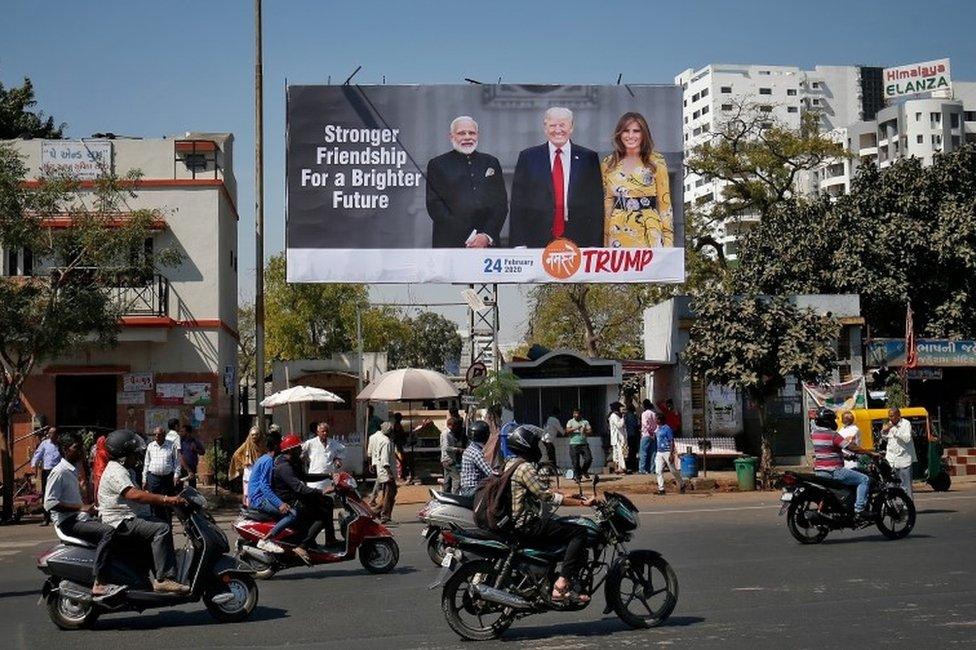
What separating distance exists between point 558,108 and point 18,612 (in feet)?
66.0

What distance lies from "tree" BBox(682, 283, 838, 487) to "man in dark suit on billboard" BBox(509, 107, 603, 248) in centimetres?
435

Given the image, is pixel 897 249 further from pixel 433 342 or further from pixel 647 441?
pixel 433 342

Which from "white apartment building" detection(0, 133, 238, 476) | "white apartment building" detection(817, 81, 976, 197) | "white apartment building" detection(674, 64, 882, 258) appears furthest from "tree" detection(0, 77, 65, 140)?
"white apartment building" detection(674, 64, 882, 258)

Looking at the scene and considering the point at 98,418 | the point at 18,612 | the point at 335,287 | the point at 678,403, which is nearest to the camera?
the point at 18,612

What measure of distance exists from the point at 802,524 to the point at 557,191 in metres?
15.0

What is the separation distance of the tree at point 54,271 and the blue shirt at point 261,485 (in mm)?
10016

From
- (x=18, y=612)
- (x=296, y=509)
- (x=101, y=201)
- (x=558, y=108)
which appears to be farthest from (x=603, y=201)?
(x=18, y=612)

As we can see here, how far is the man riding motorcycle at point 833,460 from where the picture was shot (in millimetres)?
15531

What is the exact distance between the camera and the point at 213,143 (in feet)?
97.3

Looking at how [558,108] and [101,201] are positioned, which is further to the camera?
[558,108]

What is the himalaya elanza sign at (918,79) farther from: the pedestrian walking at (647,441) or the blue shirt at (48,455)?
the blue shirt at (48,455)

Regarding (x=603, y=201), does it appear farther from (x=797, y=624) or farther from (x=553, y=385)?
(x=797, y=624)

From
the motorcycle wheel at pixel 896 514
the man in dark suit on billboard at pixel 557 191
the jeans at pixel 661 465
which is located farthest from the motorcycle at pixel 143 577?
the man in dark suit on billboard at pixel 557 191

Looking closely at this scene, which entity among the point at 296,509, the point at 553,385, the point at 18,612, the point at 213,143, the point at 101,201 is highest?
the point at 213,143
